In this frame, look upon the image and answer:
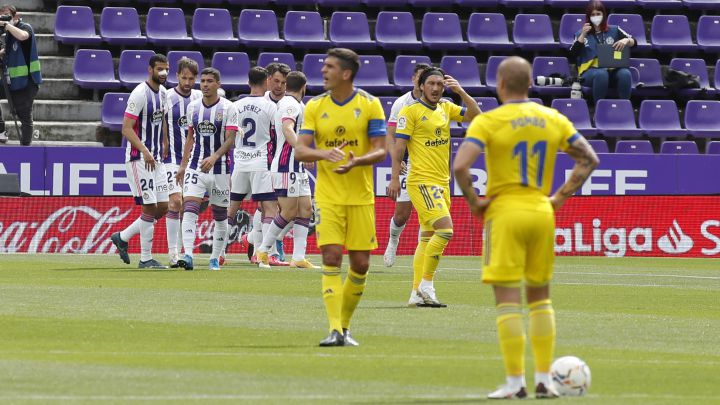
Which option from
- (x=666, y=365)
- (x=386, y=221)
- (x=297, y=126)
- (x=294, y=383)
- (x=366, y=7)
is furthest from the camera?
(x=366, y=7)

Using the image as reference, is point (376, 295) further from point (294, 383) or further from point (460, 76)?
point (460, 76)

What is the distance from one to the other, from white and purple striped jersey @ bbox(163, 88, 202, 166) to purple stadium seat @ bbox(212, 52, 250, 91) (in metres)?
8.03

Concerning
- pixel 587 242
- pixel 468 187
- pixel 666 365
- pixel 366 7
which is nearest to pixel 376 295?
pixel 666 365

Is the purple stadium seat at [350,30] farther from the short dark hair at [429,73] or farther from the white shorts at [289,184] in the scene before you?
the short dark hair at [429,73]

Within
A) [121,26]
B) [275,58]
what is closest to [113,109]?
[121,26]

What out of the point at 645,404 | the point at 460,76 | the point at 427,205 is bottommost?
the point at 645,404

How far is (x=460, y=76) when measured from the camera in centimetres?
2852

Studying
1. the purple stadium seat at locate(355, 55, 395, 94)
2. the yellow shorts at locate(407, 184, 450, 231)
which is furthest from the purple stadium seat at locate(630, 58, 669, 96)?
the yellow shorts at locate(407, 184, 450, 231)

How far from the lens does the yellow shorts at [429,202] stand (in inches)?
571

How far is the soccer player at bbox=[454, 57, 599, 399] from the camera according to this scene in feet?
27.0

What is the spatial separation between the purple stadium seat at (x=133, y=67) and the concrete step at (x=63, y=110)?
2.48ft

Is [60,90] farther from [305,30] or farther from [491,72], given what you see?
[491,72]

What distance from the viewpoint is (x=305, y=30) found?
2877 centimetres

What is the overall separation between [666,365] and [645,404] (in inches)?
77.9
